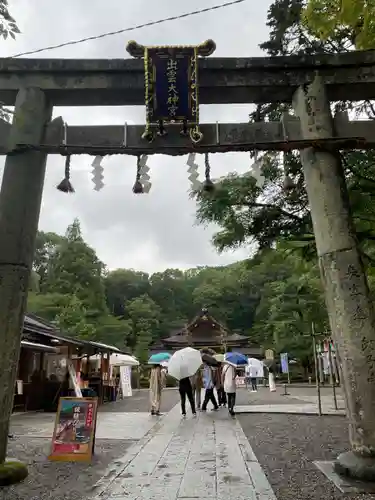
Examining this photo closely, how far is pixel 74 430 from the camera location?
7.12 m

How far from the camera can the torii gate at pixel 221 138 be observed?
18.8 feet

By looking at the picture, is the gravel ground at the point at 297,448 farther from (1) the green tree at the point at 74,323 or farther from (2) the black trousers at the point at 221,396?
(1) the green tree at the point at 74,323

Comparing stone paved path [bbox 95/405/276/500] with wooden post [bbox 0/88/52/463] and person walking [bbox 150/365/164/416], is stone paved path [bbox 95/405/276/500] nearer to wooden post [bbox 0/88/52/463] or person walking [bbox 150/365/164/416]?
wooden post [bbox 0/88/52/463]

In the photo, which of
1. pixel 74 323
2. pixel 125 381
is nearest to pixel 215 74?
pixel 125 381

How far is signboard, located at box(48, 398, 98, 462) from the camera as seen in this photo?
275 inches

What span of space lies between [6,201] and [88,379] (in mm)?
14286

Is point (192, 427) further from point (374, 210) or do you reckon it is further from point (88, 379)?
point (88, 379)

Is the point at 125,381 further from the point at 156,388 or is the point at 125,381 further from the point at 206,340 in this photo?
the point at 206,340

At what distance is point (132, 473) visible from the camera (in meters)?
6.07

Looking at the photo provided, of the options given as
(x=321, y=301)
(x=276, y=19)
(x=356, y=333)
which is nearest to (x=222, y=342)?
(x=321, y=301)

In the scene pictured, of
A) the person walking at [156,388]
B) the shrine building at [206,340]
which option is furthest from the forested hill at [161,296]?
the person walking at [156,388]

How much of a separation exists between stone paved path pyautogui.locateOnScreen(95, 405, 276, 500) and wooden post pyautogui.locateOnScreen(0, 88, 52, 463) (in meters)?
1.64

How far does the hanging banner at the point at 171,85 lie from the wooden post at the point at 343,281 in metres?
1.56

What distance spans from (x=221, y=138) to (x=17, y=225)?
10.2 ft
